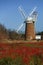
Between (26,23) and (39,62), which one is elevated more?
(26,23)

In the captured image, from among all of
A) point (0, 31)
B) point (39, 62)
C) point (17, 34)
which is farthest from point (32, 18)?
point (39, 62)

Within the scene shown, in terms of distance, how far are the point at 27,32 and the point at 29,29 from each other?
3.77 feet

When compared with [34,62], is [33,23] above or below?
above

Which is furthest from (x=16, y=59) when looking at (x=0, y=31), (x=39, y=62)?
(x=0, y=31)

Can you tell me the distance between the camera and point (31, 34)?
2687 inches

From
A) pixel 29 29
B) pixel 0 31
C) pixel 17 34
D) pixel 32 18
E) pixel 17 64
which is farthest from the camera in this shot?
pixel 17 34

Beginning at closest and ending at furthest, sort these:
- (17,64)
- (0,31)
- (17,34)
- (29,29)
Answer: (17,64) < (29,29) < (0,31) < (17,34)

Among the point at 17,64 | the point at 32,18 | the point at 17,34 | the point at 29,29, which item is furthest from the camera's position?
the point at 17,34

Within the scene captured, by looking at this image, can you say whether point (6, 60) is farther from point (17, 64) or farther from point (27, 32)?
point (27, 32)

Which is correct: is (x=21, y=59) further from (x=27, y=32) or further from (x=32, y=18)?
(x=32, y=18)

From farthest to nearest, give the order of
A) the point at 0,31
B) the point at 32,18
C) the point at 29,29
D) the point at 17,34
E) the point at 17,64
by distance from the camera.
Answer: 1. the point at 17,34
2. the point at 0,31
3. the point at 32,18
4. the point at 29,29
5. the point at 17,64

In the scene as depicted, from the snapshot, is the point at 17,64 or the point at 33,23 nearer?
the point at 17,64

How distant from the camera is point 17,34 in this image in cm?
9156

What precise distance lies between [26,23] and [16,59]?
186 feet
